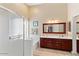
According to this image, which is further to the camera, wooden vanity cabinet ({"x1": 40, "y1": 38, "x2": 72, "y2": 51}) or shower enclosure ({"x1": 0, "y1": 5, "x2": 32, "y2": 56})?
wooden vanity cabinet ({"x1": 40, "y1": 38, "x2": 72, "y2": 51})

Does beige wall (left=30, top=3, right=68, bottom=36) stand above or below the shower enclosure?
above

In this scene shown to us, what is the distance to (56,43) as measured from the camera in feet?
10.5

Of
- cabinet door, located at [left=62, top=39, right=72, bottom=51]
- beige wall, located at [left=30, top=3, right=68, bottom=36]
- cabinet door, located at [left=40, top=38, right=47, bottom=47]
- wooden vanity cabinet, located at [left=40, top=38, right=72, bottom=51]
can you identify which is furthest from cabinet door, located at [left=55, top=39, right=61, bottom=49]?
beige wall, located at [left=30, top=3, right=68, bottom=36]

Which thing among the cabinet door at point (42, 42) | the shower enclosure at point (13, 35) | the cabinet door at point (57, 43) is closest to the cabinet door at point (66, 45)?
the cabinet door at point (57, 43)

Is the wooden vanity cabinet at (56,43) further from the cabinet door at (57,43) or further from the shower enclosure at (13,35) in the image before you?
the shower enclosure at (13,35)

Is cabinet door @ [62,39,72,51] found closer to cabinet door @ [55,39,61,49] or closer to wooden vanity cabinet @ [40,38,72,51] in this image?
wooden vanity cabinet @ [40,38,72,51]

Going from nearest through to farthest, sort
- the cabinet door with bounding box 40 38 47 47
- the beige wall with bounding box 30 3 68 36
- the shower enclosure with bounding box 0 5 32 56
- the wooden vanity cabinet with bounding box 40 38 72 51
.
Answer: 1. the shower enclosure with bounding box 0 5 32 56
2. the beige wall with bounding box 30 3 68 36
3. the cabinet door with bounding box 40 38 47 47
4. the wooden vanity cabinet with bounding box 40 38 72 51

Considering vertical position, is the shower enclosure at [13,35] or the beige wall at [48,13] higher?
the beige wall at [48,13]

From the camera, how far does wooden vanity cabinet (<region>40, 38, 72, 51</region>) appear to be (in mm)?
3109

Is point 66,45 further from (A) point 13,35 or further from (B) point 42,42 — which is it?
(A) point 13,35

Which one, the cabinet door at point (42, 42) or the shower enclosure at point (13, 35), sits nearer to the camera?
the shower enclosure at point (13, 35)

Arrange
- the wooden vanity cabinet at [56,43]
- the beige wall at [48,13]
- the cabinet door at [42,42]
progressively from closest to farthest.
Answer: the beige wall at [48,13] → the cabinet door at [42,42] → the wooden vanity cabinet at [56,43]

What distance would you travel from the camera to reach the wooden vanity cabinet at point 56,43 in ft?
10.2

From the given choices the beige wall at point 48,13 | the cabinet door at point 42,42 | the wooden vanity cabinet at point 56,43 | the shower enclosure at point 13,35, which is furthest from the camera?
the wooden vanity cabinet at point 56,43
